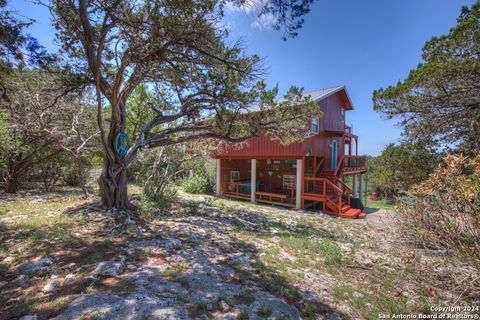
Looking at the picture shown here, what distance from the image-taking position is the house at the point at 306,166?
36.2ft

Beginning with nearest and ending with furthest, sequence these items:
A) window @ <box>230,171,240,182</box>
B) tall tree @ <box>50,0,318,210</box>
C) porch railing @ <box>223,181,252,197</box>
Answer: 1. tall tree @ <box>50,0,318,210</box>
2. porch railing @ <box>223,181,252,197</box>
3. window @ <box>230,171,240,182</box>

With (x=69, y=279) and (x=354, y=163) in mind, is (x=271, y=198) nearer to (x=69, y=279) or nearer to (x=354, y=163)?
(x=354, y=163)

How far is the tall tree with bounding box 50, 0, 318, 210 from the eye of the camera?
378 centimetres

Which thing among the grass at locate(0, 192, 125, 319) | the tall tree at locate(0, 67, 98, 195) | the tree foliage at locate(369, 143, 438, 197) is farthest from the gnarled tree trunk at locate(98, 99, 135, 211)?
the tree foliage at locate(369, 143, 438, 197)

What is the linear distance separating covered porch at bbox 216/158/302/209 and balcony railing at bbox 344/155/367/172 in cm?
366

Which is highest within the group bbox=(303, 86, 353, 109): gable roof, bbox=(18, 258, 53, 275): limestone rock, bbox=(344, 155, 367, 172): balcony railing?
bbox=(303, 86, 353, 109): gable roof

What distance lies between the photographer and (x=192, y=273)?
3018mm

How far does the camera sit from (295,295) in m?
2.85

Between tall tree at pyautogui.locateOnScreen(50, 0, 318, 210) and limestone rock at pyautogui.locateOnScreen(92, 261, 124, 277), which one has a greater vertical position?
tall tree at pyautogui.locateOnScreen(50, 0, 318, 210)

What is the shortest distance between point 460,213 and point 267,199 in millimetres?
10181

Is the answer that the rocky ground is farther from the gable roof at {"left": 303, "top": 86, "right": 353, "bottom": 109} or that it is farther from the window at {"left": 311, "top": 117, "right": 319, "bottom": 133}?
the gable roof at {"left": 303, "top": 86, "right": 353, "bottom": 109}

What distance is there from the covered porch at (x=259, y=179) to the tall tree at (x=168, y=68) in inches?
248

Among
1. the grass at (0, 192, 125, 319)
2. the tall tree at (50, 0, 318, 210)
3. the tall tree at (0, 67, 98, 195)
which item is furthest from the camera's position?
the tall tree at (0, 67, 98, 195)

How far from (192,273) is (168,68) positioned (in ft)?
15.3
